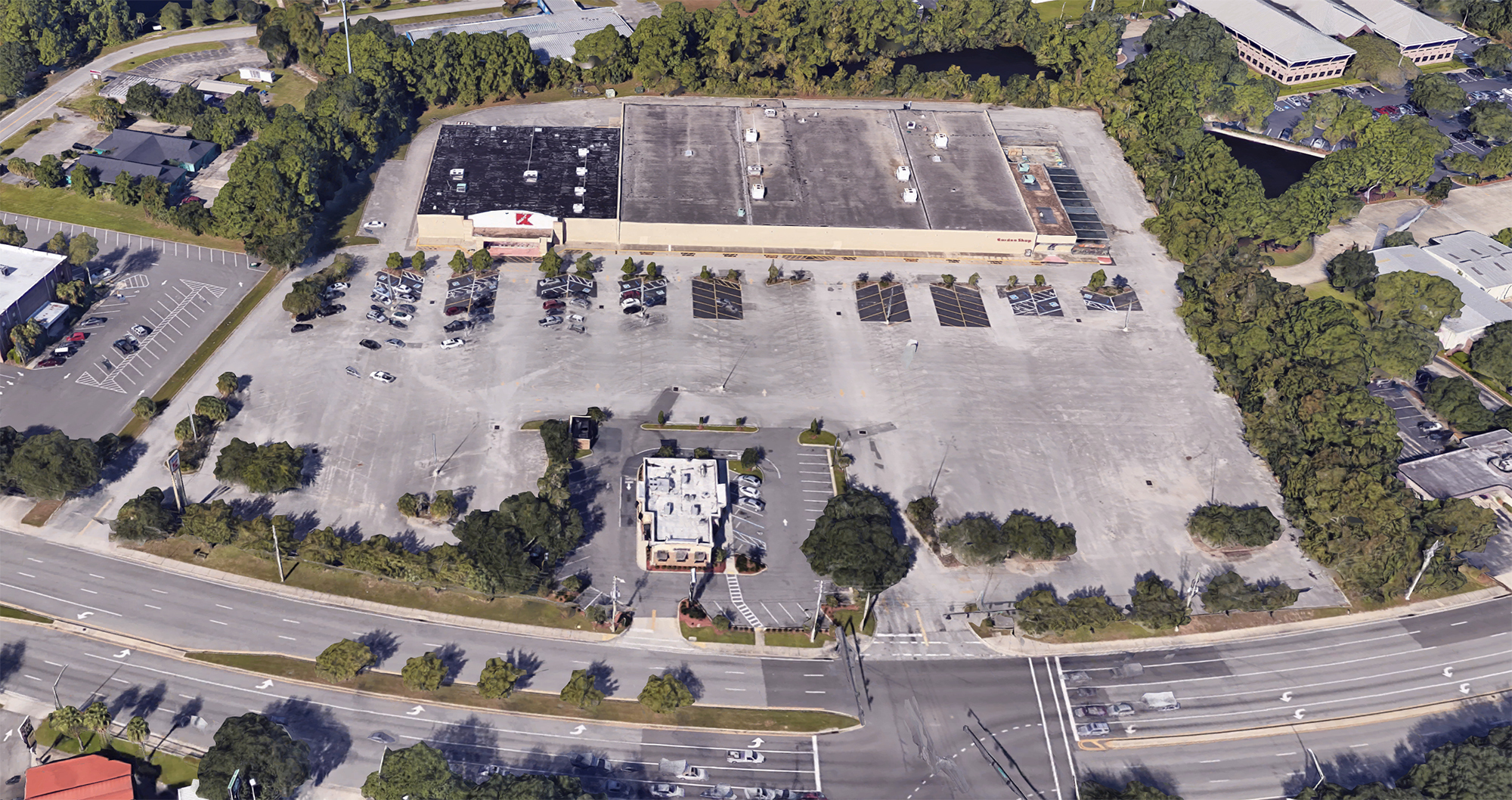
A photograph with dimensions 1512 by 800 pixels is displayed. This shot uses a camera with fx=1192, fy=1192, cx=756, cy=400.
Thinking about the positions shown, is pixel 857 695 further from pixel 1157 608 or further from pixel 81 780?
pixel 81 780

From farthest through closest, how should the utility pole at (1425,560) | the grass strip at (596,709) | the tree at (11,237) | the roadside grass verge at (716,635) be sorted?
the tree at (11,237) → the utility pole at (1425,560) → the roadside grass verge at (716,635) → the grass strip at (596,709)

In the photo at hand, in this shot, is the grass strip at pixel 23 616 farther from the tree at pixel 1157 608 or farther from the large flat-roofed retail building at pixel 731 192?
the tree at pixel 1157 608

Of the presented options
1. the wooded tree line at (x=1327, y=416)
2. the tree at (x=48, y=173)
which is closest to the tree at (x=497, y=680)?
the wooded tree line at (x=1327, y=416)

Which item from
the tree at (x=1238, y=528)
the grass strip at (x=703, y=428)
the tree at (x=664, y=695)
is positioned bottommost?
the tree at (x=664, y=695)

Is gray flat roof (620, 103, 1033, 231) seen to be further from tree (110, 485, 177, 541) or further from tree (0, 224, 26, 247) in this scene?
tree (0, 224, 26, 247)

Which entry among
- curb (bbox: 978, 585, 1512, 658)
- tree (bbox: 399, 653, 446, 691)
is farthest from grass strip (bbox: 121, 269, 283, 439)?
curb (bbox: 978, 585, 1512, 658)

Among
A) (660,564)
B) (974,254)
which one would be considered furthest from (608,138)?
(660,564)

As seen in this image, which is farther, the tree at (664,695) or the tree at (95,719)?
the tree at (664,695)
